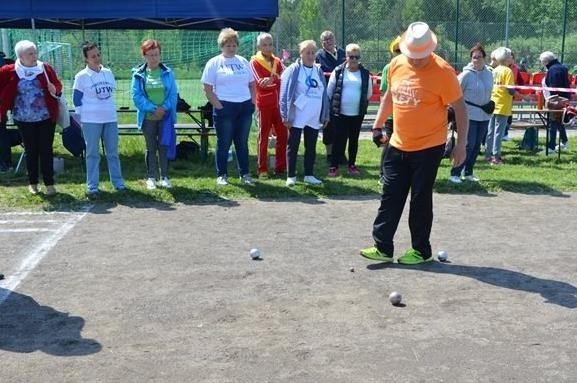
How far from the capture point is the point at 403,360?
14.3 ft

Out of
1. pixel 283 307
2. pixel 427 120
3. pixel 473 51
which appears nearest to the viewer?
pixel 283 307

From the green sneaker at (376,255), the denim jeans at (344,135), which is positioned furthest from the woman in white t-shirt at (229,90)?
the green sneaker at (376,255)

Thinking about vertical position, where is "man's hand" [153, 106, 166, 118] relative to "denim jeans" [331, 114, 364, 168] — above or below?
above

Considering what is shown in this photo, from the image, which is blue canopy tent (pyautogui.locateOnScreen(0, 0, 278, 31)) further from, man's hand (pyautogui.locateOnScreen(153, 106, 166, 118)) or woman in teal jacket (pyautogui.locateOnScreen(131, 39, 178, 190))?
man's hand (pyautogui.locateOnScreen(153, 106, 166, 118))

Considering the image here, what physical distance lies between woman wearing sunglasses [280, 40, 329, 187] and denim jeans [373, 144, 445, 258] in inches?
120

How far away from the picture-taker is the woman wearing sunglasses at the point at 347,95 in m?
10.1

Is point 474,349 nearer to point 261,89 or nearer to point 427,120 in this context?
point 427,120

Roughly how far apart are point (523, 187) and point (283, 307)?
5.54m

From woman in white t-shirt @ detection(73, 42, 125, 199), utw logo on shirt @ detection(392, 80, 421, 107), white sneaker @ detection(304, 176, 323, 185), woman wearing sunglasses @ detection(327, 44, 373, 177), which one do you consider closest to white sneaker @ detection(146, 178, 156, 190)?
woman in white t-shirt @ detection(73, 42, 125, 199)

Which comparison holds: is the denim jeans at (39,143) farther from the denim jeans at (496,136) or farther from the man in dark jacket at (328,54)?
the denim jeans at (496,136)

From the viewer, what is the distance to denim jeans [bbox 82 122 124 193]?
28.9 feet

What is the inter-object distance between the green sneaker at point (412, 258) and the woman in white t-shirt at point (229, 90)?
366 centimetres

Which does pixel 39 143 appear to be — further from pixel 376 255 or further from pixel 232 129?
pixel 376 255

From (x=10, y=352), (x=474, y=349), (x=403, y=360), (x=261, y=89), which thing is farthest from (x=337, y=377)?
(x=261, y=89)
